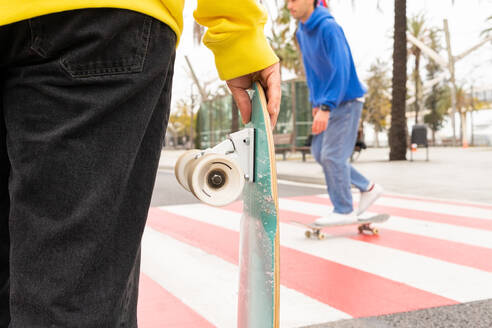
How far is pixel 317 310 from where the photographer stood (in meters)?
2.43

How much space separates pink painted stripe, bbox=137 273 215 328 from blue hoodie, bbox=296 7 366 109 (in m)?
2.03

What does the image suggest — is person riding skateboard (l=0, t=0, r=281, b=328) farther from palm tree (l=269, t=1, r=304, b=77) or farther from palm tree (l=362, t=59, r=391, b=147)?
palm tree (l=362, t=59, r=391, b=147)

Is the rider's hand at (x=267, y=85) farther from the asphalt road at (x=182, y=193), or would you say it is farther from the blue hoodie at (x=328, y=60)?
the asphalt road at (x=182, y=193)

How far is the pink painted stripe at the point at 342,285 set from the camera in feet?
8.18

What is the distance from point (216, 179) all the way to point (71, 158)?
453mm

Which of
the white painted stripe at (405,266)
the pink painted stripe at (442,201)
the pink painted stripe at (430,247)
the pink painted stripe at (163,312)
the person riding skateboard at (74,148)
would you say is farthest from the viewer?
the pink painted stripe at (442,201)

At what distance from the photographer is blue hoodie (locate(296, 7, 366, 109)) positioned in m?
3.95

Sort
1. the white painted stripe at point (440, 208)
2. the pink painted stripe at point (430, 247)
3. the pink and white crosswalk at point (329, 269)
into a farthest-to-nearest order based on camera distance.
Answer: the white painted stripe at point (440, 208)
the pink painted stripe at point (430, 247)
the pink and white crosswalk at point (329, 269)

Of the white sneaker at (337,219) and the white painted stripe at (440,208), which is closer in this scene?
the white sneaker at (337,219)

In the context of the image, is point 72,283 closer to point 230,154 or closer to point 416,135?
point 230,154

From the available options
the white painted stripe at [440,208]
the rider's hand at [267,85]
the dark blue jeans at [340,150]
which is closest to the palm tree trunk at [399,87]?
the white painted stripe at [440,208]

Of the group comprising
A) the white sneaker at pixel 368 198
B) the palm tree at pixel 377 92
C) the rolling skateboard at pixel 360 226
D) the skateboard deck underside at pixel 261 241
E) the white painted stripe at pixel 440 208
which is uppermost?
the palm tree at pixel 377 92

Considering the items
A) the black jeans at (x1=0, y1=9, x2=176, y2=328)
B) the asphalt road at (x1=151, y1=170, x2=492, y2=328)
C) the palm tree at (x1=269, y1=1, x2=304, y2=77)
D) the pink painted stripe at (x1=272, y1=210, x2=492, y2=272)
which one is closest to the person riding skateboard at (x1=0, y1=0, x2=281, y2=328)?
the black jeans at (x1=0, y1=9, x2=176, y2=328)

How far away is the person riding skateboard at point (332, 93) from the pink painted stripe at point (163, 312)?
70.5 inches
